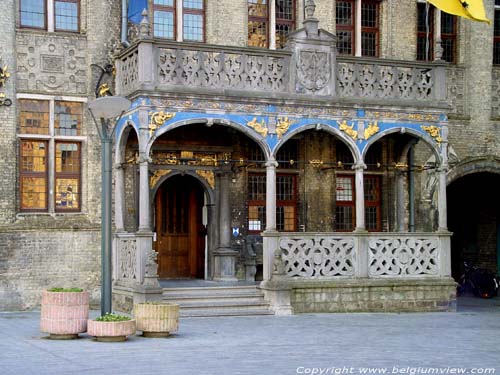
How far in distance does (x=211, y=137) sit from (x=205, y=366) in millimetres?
10768

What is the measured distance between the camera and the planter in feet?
54.3

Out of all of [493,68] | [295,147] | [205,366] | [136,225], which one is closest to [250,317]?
[136,225]

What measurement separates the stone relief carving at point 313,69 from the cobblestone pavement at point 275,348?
210 inches

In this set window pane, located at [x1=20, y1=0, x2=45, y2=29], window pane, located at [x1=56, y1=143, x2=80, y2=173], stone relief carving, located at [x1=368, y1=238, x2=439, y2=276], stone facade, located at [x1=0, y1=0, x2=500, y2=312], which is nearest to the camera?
stone facade, located at [x1=0, y1=0, x2=500, y2=312]

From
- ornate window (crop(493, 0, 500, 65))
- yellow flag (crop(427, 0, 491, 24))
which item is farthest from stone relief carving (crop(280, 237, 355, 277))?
ornate window (crop(493, 0, 500, 65))

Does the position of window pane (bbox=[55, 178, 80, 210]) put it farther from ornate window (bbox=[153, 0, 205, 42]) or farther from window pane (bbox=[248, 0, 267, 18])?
window pane (bbox=[248, 0, 267, 18])

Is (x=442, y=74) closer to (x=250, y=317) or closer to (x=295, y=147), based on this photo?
(x=295, y=147)

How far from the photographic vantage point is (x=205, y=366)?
13.5 m

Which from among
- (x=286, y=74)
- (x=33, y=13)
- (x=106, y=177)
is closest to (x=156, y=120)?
(x=286, y=74)

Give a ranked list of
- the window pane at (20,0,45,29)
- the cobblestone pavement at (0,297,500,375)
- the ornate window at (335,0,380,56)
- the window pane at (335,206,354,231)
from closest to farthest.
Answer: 1. the cobblestone pavement at (0,297,500,375)
2. the window pane at (20,0,45,29)
3. the window pane at (335,206,354,231)
4. the ornate window at (335,0,380,56)

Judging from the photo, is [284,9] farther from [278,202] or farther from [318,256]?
[318,256]

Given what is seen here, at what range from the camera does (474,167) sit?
86.6 feet

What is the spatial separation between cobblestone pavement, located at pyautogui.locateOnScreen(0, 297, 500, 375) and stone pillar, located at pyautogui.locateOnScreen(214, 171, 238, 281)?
2942 mm

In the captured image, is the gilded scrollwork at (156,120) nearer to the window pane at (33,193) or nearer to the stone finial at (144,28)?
the stone finial at (144,28)
